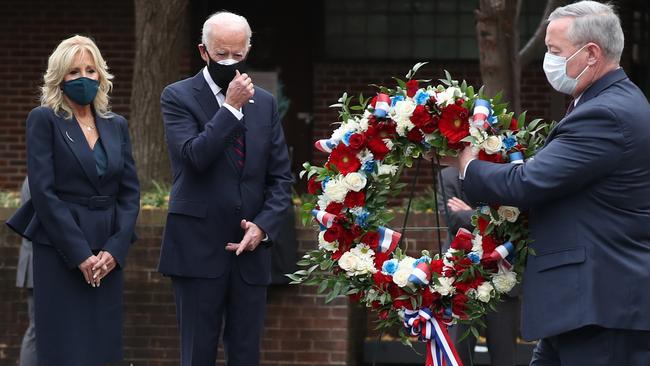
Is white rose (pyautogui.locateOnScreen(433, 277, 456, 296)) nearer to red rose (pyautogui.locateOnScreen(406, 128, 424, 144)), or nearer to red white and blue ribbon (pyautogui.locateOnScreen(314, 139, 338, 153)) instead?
red rose (pyautogui.locateOnScreen(406, 128, 424, 144))

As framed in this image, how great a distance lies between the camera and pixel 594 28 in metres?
4.89

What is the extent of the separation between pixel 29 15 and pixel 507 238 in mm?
9796

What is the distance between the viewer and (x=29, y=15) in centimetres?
1409

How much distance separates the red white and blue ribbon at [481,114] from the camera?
213 inches

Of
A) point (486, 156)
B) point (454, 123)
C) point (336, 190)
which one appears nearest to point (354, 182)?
point (336, 190)

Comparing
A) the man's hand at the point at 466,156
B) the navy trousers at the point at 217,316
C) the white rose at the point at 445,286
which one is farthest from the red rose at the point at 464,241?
the navy trousers at the point at 217,316

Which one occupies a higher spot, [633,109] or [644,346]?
[633,109]

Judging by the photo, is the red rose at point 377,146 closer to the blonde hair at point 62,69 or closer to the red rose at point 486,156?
the red rose at point 486,156

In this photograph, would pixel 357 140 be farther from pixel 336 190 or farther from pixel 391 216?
pixel 391 216

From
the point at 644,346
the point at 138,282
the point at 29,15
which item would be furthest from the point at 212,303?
the point at 29,15

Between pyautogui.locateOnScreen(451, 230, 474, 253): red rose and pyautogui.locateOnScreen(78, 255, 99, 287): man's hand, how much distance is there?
1907 mm

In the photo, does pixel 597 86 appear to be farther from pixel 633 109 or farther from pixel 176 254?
pixel 176 254

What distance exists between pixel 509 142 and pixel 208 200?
1.60 metres

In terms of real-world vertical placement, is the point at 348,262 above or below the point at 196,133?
below
